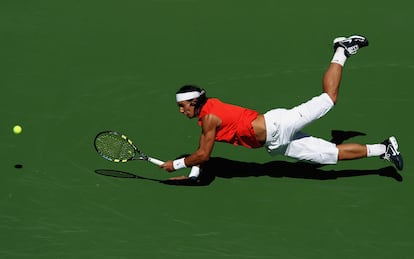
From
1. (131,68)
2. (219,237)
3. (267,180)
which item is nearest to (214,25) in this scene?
(131,68)

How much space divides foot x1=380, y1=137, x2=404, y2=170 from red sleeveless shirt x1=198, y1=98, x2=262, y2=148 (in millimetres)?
1790

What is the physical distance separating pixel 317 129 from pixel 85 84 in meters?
3.83

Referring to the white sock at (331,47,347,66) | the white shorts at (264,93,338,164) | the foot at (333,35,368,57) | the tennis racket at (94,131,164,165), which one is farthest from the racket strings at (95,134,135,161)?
the foot at (333,35,368,57)

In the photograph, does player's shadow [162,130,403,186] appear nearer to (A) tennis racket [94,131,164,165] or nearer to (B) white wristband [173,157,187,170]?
(B) white wristband [173,157,187,170]

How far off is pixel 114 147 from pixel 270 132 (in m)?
2.22

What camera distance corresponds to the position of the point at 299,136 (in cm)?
1303

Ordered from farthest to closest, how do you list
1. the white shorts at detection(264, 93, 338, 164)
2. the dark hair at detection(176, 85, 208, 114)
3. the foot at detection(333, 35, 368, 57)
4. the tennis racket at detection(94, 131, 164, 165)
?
the foot at detection(333, 35, 368, 57)
the tennis racket at detection(94, 131, 164, 165)
the white shorts at detection(264, 93, 338, 164)
the dark hair at detection(176, 85, 208, 114)

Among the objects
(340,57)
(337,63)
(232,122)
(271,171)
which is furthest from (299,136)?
(340,57)

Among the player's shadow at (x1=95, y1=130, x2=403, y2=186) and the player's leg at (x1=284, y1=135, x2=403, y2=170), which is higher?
the player's leg at (x1=284, y1=135, x2=403, y2=170)

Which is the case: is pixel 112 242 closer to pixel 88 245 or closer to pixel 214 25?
pixel 88 245

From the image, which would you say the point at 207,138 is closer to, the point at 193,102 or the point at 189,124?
the point at 193,102

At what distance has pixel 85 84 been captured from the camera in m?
15.2

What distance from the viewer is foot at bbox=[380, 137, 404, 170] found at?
12914 millimetres

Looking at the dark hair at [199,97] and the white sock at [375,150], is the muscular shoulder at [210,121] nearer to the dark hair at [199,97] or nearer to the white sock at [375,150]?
the dark hair at [199,97]
